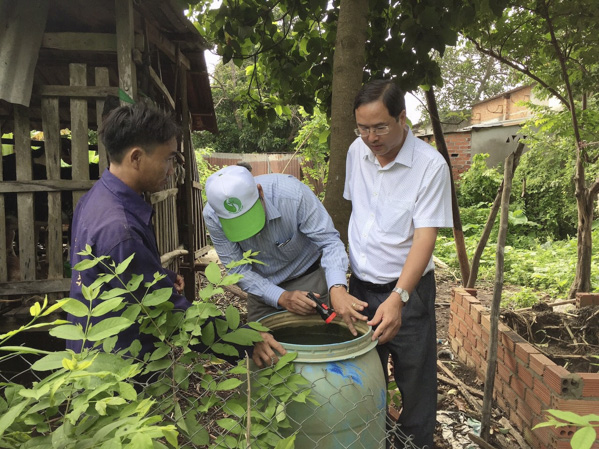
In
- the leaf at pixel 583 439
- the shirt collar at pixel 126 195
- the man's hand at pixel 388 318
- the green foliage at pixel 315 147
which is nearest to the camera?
the leaf at pixel 583 439

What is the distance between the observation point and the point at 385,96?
2125 mm

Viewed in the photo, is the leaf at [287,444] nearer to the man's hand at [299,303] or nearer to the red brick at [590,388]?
the man's hand at [299,303]

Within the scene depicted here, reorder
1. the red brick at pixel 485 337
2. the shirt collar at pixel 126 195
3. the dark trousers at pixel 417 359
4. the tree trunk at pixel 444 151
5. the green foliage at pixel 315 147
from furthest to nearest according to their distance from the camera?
the green foliage at pixel 315 147 < the tree trunk at pixel 444 151 < the red brick at pixel 485 337 < the dark trousers at pixel 417 359 < the shirt collar at pixel 126 195

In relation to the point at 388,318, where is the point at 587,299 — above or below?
below

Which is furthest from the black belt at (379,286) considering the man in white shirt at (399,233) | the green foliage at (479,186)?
the green foliage at (479,186)

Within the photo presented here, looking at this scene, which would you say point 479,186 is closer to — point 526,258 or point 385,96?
point 526,258

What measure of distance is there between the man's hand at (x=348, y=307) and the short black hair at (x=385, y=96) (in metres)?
0.87

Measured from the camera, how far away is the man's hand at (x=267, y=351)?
1814mm

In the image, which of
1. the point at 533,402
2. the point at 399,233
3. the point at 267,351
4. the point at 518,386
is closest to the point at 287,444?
the point at 267,351

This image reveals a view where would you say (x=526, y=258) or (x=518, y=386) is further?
(x=526, y=258)

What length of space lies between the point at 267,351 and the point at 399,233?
880 mm

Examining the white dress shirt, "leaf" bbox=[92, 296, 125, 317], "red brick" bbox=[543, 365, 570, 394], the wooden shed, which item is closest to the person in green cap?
the white dress shirt

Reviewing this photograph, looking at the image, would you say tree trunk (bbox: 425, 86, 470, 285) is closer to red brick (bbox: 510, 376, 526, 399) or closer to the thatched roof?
red brick (bbox: 510, 376, 526, 399)

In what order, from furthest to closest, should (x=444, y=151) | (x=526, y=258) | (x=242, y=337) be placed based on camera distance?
(x=526, y=258) < (x=444, y=151) < (x=242, y=337)
